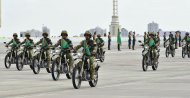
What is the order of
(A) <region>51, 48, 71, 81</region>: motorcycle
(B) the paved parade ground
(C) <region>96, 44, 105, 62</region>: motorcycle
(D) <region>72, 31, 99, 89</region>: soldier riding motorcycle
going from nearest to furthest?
Result: 1. (B) the paved parade ground
2. (D) <region>72, 31, 99, 89</region>: soldier riding motorcycle
3. (A) <region>51, 48, 71, 81</region>: motorcycle
4. (C) <region>96, 44, 105, 62</region>: motorcycle

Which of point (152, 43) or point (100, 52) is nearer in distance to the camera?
point (152, 43)

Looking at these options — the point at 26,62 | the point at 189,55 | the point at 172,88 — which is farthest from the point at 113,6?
the point at 172,88

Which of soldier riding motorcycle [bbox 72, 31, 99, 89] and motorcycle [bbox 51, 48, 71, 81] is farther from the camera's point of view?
motorcycle [bbox 51, 48, 71, 81]

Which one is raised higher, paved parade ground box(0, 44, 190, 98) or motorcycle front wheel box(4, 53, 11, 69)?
motorcycle front wheel box(4, 53, 11, 69)

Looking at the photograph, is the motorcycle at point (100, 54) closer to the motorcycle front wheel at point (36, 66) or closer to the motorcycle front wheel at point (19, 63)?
the motorcycle front wheel at point (19, 63)

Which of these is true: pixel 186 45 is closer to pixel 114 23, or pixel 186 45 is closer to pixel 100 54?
pixel 100 54

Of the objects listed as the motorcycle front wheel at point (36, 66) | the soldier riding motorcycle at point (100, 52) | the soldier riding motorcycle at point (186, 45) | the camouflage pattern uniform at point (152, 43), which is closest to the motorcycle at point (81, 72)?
the motorcycle front wheel at point (36, 66)

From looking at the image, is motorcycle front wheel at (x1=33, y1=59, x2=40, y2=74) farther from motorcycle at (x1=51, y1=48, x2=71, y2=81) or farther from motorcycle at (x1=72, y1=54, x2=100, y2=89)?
motorcycle at (x1=72, y1=54, x2=100, y2=89)

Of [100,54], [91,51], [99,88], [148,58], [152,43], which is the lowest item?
[99,88]

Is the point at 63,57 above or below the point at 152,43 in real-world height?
below

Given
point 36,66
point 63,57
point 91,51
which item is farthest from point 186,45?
point 91,51

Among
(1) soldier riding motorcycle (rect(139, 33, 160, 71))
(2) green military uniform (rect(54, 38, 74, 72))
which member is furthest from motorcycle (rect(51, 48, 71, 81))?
(1) soldier riding motorcycle (rect(139, 33, 160, 71))

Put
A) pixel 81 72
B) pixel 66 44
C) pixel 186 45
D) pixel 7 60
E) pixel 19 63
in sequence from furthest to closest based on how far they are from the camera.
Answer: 1. pixel 186 45
2. pixel 7 60
3. pixel 19 63
4. pixel 66 44
5. pixel 81 72

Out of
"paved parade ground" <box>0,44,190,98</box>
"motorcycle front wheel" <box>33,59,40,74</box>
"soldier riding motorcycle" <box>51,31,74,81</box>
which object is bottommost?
"paved parade ground" <box>0,44,190,98</box>
